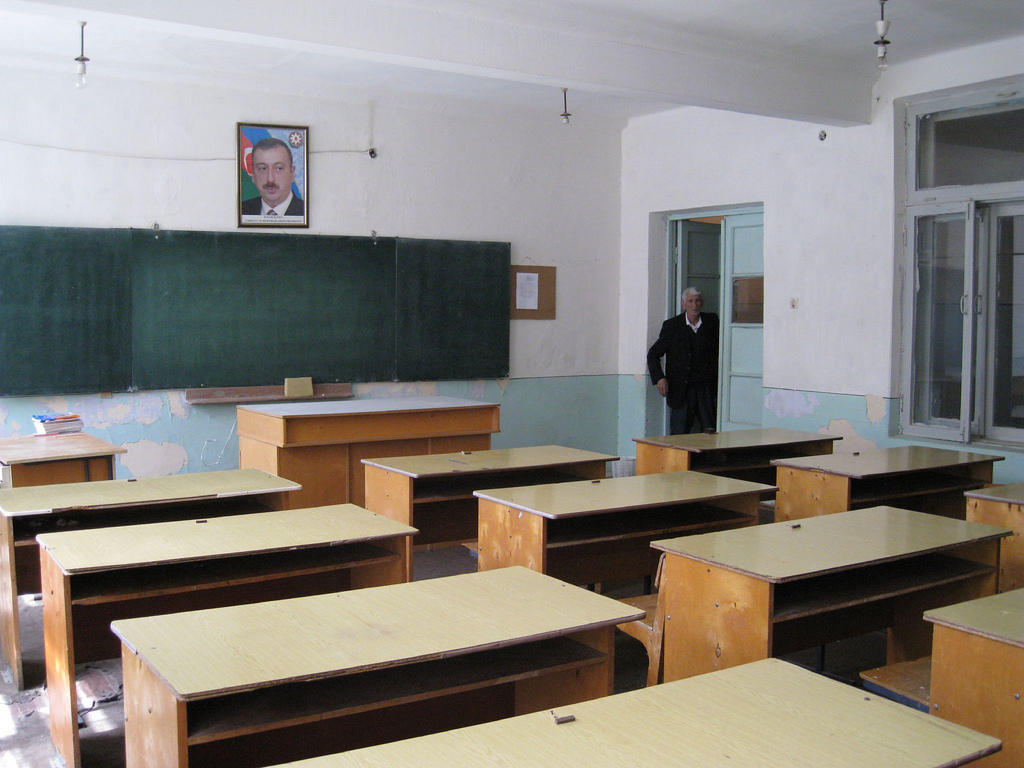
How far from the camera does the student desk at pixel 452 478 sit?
4.42 metres

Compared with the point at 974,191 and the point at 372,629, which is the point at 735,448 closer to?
the point at 974,191

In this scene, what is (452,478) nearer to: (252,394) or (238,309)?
(252,394)

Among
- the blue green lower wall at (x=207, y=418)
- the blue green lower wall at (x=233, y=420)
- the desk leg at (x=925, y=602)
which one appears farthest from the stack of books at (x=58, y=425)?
the desk leg at (x=925, y=602)

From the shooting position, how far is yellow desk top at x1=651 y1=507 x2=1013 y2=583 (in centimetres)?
266

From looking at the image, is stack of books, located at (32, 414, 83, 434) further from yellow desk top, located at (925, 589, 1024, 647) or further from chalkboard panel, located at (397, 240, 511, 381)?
yellow desk top, located at (925, 589, 1024, 647)

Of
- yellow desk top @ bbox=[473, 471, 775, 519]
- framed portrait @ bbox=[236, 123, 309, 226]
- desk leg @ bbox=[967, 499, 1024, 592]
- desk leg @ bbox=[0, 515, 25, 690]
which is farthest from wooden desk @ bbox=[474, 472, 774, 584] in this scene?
framed portrait @ bbox=[236, 123, 309, 226]

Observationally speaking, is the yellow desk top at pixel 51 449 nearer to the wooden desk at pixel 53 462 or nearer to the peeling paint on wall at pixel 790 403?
the wooden desk at pixel 53 462

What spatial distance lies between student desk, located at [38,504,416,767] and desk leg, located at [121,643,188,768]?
0.60 meters

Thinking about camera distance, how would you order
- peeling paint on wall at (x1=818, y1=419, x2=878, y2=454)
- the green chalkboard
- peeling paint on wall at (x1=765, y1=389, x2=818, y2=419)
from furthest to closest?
peeling paint on wall at (x1=765, y1=389, x2=818, y2=419), peeling paint on wall at (x1=818, y1=419, x2=878, y2=454), the green chalkboard

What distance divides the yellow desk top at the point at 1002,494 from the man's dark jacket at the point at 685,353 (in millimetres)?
3844

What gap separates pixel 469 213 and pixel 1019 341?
4.16 meters

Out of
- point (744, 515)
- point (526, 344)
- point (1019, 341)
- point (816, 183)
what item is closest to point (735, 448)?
point (744, 515)

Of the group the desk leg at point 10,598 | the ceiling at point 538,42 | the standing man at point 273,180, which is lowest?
the desk leg at point 10,598

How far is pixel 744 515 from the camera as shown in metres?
3.97
